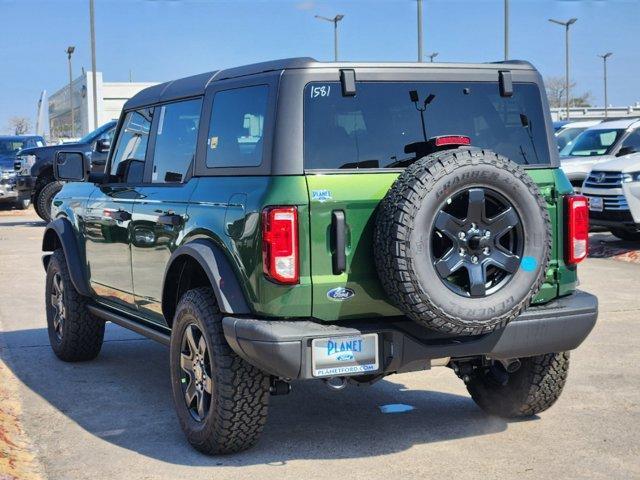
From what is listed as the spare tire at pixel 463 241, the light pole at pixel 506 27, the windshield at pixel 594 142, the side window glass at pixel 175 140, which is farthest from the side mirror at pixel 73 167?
the light pole at pixel 506 27

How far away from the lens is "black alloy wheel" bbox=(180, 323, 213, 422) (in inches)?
199

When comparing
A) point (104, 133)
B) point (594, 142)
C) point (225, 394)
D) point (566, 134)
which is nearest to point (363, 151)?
point (225, 394)

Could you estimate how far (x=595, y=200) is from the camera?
14.0 meters

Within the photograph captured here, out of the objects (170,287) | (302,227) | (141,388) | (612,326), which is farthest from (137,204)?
(612,326)

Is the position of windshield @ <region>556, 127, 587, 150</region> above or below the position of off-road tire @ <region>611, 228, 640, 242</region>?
above

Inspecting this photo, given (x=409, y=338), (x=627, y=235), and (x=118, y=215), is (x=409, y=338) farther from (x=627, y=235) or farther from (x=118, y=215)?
(x=627, y=235)

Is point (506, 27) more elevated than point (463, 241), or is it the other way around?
point (506, 27)

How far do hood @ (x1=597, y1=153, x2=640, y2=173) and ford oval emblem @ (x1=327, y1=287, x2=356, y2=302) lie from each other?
32.5 feet

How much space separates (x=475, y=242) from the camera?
458 centimetres

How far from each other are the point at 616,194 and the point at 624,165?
451 millimetres

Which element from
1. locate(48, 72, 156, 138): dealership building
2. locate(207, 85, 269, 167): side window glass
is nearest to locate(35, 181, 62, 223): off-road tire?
locate(207, 85, 269, 167): side window glass

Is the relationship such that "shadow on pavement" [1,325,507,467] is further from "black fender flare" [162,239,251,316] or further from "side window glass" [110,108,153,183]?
"side window glass" [110,108,153,183]

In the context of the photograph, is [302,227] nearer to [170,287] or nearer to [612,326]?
[170,287]

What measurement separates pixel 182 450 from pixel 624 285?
721 centimetres
